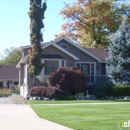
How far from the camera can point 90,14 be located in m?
52.5

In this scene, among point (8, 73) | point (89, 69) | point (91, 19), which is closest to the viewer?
point (89, 69)

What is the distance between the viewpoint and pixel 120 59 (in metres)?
34.9

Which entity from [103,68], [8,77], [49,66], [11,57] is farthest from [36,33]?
[11,57]

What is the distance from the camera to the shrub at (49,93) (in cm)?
2973

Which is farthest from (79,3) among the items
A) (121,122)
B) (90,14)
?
(121,122)

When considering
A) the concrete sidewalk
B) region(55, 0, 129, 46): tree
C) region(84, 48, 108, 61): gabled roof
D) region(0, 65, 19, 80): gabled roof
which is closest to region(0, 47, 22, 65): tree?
region(0, 65, 19, 80): gabled roof

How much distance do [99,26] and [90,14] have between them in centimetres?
236

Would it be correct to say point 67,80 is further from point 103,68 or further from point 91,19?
point 91,19

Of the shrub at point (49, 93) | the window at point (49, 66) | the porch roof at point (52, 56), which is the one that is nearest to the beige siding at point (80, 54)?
the porch roof at point (52, 56)

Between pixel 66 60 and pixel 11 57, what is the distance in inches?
2167

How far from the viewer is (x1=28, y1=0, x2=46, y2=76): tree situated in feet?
108

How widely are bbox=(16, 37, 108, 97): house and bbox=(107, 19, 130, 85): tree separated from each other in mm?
2780

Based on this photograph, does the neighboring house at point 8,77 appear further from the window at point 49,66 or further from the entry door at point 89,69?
the window at point 49,66

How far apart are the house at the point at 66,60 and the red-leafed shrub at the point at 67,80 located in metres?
2.89
